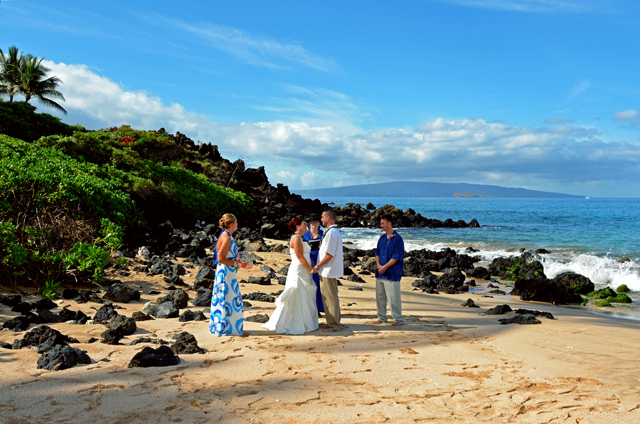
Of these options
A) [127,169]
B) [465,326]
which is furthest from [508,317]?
[127,169]

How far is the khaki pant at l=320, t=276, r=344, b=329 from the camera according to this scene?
7.11 meters

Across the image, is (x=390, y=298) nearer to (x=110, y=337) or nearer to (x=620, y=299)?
(x=110, y=337)

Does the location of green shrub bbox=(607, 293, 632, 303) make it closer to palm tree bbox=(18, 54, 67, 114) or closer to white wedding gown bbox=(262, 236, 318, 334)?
white wedding gown bbox=(262, 236, 318, 334)

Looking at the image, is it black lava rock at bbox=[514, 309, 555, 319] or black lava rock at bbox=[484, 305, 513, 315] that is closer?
black lava rock at bbox=[514, 309, 555, 319]

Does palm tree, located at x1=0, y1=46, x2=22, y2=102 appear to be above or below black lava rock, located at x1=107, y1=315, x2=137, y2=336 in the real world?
above

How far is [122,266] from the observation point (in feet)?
36.5

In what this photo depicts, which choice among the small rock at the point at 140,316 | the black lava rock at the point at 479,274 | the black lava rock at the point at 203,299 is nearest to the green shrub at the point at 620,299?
the black lava rock at the point at 479,274

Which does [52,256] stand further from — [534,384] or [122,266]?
[534,384]

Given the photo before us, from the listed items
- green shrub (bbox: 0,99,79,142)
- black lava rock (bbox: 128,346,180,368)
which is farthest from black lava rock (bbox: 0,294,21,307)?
green shrub (bbox: 0,99,79,142)

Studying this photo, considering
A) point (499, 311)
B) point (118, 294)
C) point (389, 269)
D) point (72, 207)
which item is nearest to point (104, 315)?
point (118, 294)

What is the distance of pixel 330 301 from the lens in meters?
7.14

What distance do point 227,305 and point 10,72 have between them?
48261 mm

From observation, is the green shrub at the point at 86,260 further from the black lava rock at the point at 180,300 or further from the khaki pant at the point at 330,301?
the khaki pant at the point at 330,301

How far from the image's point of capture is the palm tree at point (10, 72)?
42500mm
